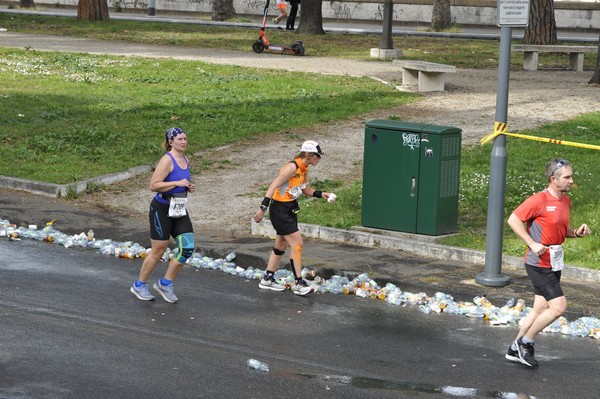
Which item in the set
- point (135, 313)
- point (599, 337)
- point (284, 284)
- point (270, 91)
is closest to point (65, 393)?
point (135, 313)

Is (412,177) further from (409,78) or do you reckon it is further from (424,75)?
(409,78)

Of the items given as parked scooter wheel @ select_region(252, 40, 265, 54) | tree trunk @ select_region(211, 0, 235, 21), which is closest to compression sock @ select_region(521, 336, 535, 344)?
parked scooter wheel @ select_region(252, 40, 265, 54)

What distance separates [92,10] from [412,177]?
30130 millimetres

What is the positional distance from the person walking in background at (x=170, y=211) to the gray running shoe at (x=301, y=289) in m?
1.16

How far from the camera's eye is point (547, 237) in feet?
29.0

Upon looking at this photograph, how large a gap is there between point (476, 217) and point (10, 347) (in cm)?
700

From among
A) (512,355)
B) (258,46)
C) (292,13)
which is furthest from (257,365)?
(292,13)

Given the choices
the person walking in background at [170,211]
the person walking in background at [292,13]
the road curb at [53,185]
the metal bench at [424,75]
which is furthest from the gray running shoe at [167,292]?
the person walking in background at [292,13]

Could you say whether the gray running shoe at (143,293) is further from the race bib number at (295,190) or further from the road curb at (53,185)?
the road curb at (53,185)

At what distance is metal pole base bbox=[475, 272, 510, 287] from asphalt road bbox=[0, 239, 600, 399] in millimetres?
1045

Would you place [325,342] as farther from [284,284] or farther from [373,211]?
[373,211]

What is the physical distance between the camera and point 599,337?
980 cm

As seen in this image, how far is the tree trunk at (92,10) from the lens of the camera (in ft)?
135

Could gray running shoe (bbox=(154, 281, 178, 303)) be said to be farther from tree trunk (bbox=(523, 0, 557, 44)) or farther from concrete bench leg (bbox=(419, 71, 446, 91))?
tree trunk (bbox=(523, 0, 557, 44))
